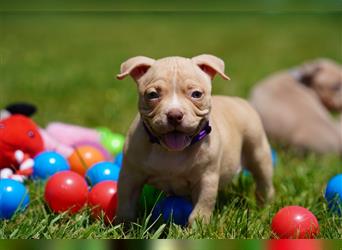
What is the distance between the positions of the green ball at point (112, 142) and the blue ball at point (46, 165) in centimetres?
90

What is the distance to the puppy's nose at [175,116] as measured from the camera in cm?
306

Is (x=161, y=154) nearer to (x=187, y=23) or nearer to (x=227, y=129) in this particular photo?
(x=227, y=129)

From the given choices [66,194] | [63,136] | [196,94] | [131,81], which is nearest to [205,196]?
[196,94]

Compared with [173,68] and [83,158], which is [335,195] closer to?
[173,68]

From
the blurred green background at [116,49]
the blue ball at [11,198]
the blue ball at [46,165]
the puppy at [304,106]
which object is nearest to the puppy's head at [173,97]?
the blue ball at [11,198]

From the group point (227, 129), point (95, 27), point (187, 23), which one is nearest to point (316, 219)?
point (227, 129)

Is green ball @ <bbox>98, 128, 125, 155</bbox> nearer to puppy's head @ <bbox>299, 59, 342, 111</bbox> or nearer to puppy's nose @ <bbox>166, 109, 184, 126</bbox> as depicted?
puppy's nose @ <bbox>166, 109, 184, 126</bbox>

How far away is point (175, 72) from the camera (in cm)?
320

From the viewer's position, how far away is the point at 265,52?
1330cm

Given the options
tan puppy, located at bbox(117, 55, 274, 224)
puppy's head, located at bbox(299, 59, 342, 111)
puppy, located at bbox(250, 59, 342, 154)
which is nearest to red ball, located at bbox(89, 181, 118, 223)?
tan puppy, located at bbox(117, 55, 274, 224)

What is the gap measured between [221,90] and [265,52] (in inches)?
211

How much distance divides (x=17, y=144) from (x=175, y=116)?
6.21 feet

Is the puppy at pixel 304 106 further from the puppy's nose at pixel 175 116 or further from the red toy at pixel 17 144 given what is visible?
the puppy's nose at pixel 175 116

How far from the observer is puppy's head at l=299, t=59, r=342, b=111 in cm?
759
